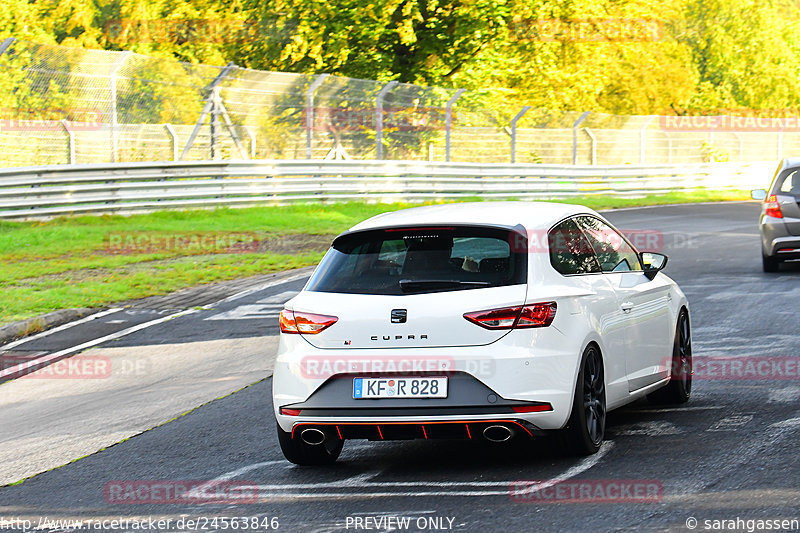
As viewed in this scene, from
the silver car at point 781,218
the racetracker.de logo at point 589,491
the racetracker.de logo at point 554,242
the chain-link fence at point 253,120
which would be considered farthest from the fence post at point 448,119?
the racetracker.de logo at point 589,491

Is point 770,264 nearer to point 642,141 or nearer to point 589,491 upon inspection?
point 589,491

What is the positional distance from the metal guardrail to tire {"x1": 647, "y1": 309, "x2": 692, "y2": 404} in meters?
14.9

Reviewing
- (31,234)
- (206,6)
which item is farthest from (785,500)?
(206,6)

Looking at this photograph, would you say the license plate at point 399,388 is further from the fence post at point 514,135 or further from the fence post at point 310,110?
the fence post at point 514,135

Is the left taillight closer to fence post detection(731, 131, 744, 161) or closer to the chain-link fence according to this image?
the chain-link fence

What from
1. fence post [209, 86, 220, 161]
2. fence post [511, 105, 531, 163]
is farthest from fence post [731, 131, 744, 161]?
fence post [209, 86, 220, 161]

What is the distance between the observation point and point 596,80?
44438mm

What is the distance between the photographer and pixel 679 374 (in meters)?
8.39

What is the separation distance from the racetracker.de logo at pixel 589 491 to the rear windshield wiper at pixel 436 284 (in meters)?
1.08

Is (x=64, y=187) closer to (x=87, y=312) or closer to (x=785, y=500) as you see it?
(x=87, y=312)

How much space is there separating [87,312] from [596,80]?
33.3 meters

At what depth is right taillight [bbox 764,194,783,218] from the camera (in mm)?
16359

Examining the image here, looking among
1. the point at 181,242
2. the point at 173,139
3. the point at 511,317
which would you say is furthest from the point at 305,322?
the point at 173,139

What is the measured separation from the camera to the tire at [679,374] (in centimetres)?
838
